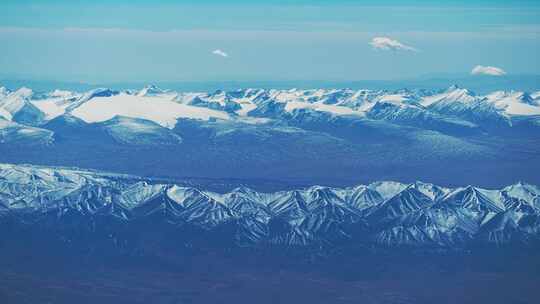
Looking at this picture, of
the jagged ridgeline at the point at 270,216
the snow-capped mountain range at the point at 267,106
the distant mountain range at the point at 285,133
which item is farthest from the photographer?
the snow-capped mountain range at the point at 267,106

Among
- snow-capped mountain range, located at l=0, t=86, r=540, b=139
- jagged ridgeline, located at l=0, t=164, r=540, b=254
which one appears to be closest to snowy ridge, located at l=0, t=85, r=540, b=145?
snow-capped mountain range, located at l=0, t=86, r=540, b=139

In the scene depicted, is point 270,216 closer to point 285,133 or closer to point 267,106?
point 285,133

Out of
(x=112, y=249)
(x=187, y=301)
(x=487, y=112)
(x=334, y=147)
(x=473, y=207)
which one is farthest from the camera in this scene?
(x=487, y=112)

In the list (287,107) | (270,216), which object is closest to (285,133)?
(287,107)

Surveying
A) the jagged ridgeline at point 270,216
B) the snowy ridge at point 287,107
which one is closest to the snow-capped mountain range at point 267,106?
the snowy ridge at point 287,107

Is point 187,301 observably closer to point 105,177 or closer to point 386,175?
point 105,177

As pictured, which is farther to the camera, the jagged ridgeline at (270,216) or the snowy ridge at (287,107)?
the snowy ridge at (287,107)

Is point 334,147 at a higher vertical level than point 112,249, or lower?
higher

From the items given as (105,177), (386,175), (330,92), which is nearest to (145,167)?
(105,177)

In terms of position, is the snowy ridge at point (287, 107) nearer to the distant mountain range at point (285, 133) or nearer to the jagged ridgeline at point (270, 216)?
the distant mountain range at point (285, 133)
